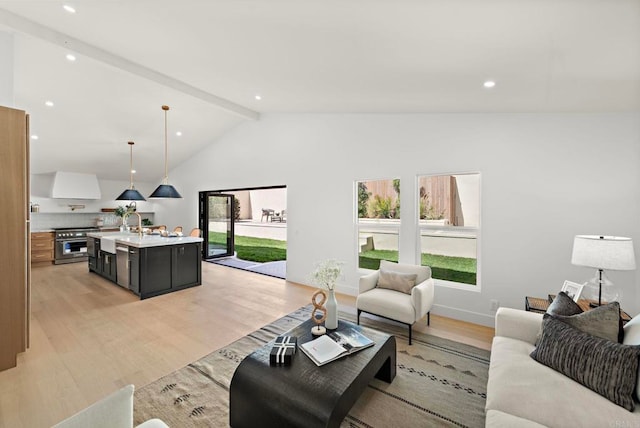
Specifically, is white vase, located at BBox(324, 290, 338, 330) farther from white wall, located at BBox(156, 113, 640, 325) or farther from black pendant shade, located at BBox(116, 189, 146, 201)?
black pendant shade, located at BBox(116, 189, 146, 201)

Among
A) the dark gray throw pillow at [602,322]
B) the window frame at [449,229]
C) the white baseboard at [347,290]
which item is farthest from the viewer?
the white baseboard at [347,290]

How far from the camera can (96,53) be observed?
3.15 metres

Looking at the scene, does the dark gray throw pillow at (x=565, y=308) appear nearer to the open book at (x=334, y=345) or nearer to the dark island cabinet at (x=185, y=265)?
the open book at (x=334, y=345)

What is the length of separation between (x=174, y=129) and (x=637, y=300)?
765cm

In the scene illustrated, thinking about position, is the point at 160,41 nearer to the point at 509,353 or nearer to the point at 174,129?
the point at 174,129

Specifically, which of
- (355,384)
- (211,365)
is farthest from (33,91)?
(355,384)

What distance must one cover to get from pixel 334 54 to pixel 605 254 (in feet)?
9.09

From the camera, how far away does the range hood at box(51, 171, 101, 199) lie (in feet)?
22.3

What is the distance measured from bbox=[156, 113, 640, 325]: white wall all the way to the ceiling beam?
5.91ft

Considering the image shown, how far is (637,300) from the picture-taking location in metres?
2.69

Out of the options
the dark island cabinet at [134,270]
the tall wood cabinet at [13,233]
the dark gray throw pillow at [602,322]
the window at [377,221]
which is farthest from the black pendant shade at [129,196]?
the dark gray throw pillow at [602,322]

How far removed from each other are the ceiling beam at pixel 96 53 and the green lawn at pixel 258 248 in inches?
168

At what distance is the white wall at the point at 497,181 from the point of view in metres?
2.79

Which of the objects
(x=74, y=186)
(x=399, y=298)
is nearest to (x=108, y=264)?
(x=74, y=186)
